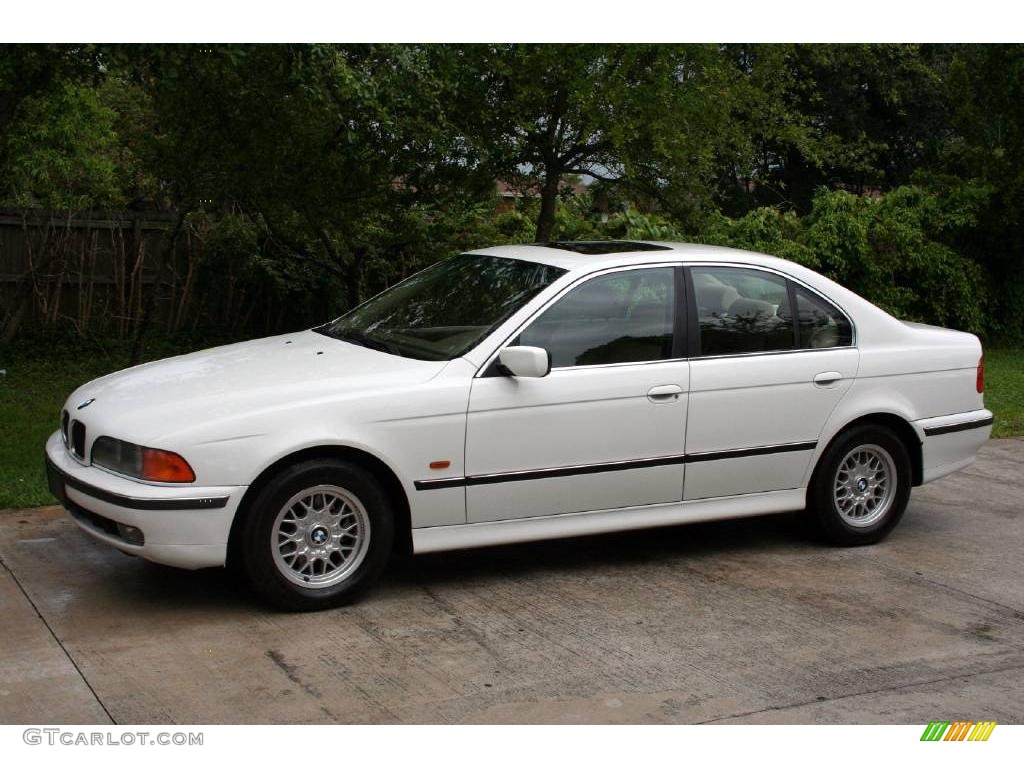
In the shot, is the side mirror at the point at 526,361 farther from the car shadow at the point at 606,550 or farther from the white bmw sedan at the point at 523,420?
the car shadow at the point at 606,550

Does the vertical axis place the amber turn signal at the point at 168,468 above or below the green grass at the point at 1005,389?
above

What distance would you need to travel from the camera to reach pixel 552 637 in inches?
221

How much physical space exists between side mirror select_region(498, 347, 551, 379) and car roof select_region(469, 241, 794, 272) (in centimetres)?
76

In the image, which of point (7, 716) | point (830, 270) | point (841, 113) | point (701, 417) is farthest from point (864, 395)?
point (841, 113)

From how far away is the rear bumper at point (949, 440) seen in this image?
7.20 m

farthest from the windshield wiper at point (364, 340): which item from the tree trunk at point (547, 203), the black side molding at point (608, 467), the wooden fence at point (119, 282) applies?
the wooden fence at point (119, 282)

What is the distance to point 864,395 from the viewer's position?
275 inches

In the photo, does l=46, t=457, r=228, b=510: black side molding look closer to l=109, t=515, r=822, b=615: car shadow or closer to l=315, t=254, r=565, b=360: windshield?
l=109, t=515, r=822, b=615: car shadow

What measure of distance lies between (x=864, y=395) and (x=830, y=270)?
8.77 metres

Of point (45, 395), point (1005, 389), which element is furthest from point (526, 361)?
point (1005, 389)

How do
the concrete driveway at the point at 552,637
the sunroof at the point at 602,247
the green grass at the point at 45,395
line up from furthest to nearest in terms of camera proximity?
the green grass at the point at 45,395 < the sunroof at the point at 602,247 < the concrete driveway at the point at 552,637

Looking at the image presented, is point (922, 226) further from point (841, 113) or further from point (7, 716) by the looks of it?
point (7, 716)

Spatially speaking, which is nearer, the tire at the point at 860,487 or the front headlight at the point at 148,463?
the front headlight at the point at 148,463
